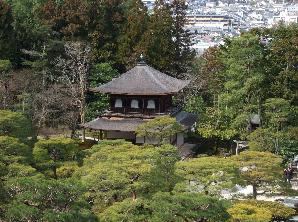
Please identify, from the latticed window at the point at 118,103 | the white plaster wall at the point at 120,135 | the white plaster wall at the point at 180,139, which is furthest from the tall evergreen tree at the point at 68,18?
the white plaster wall at the point at 180,139

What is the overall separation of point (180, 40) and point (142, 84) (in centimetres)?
970

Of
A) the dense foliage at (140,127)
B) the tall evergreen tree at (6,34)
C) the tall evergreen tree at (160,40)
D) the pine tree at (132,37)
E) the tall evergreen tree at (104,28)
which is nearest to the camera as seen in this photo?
the dense foliage at (140,127)

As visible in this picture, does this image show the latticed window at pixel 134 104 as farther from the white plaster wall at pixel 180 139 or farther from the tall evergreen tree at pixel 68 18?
the tall evergreen tree at pixel 68 18

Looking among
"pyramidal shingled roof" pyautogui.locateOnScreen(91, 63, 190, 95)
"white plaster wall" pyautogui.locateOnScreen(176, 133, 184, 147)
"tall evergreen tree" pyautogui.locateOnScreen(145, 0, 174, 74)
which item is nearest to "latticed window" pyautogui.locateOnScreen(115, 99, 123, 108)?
"pyramidal shingled roof" pyautogui.locateOnScreen(91, 63, 190, 95)

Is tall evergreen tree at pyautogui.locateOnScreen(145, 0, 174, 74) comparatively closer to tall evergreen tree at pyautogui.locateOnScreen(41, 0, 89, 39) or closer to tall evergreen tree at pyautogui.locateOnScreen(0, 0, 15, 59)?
tall evergreen tree at pyautogui.locateOnScreen(41, 0, 89, 39)

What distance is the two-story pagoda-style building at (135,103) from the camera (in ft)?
109

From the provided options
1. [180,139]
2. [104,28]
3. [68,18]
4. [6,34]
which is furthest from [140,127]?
[68,18]

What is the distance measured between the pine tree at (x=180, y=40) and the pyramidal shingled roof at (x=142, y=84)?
A: 7232mm

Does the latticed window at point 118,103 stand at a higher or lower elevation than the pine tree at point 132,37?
lower

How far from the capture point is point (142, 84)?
112 feet

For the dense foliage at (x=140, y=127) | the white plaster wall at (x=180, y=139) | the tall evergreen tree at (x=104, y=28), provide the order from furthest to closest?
the tall evergreen tree at (x=104, y=28)
the white plaster wall at (x=180, y=139)
the dense foliage at (x=140, y=127)

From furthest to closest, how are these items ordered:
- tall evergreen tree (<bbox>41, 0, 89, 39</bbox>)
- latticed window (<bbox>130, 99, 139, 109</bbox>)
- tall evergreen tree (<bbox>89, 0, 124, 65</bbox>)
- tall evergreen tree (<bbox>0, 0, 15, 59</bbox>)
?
tall evergreen tree (<bbox>89, 0, 124, 65</bbox>) < tall evergreen tree (<bbox>41, 0, 89, 39</bbox>) < tall evergreen tree (<bbox>0, 0, 15, 59</bbox>) < latticed window (<bbox>130, 99, 139, 109</bbox>)

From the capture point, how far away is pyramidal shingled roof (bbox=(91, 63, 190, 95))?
110ft

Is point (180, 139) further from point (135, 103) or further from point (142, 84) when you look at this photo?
point (142, 84)
